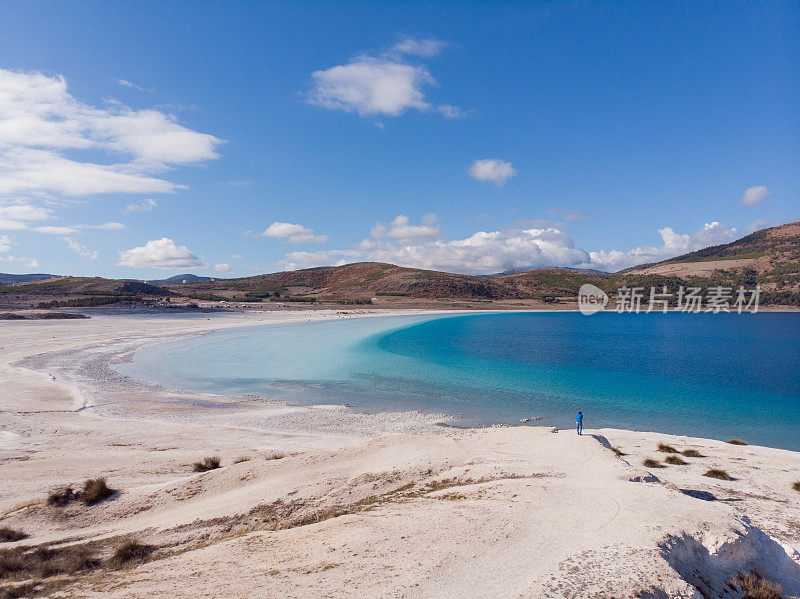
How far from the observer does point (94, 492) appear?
11.2 metres

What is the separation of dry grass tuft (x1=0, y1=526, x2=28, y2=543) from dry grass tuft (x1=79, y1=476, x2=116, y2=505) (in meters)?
1.52

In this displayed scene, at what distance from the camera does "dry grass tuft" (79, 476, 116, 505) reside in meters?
11.1

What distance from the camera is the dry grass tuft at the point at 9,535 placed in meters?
9.36

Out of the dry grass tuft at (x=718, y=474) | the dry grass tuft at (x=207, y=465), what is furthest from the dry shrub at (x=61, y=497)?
the dry grass tuft at (x=718, y=474)

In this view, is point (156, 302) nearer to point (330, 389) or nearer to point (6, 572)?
point (330, 389)

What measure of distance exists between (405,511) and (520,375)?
2786cm

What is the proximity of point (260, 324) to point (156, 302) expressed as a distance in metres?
37.1

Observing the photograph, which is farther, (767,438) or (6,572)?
(767,438)

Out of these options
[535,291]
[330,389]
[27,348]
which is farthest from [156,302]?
[535,291]

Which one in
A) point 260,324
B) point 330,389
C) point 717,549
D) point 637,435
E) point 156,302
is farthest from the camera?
point 156,302

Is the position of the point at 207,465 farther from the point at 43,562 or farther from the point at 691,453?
the point at 691,453

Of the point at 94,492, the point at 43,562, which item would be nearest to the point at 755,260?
the point at 94,492

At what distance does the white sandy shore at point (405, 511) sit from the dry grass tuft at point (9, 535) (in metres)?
0.21

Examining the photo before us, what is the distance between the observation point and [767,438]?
2023 centimetres
